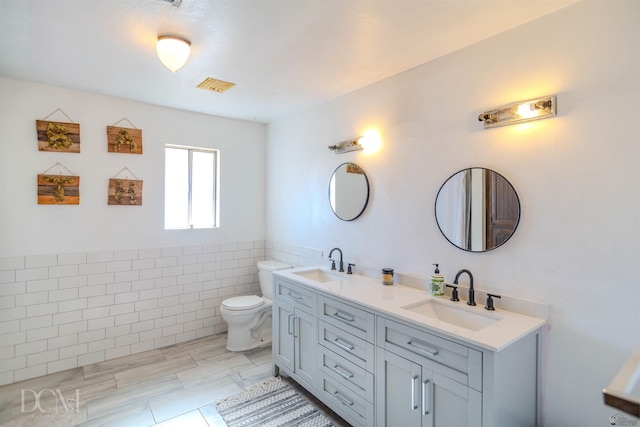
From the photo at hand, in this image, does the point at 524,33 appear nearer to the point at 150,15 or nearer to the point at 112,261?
the point at 150,15

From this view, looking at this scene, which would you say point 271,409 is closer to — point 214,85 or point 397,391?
point 397,391

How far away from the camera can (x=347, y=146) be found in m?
2.83

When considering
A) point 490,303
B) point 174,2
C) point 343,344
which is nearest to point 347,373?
point 343,344

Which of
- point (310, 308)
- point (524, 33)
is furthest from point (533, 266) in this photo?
point (310, 308)

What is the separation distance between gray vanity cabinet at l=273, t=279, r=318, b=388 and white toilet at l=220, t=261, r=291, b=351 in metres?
0.57

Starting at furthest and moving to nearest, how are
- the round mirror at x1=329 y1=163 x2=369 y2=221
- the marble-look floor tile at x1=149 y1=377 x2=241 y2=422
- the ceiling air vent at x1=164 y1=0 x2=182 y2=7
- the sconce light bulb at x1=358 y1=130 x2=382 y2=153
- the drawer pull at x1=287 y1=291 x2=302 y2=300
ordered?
1. the round mirror at x1=329 y1=163 x2=369 y2=221
2. the sconce light bulb at x1=358 y1=130 x2=382 y2=153
3. the drawer pull at x1=287 y1=291 x2=302 y2=300
4. the marble-look floor tile at x1=149 y1=377 x2=241 y2=422
5. the ceiling air vent at x1=164 y1=0 x2=182 y2=7

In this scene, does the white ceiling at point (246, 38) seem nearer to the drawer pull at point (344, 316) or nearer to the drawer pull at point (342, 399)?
the drawer pull at point (344, 316)

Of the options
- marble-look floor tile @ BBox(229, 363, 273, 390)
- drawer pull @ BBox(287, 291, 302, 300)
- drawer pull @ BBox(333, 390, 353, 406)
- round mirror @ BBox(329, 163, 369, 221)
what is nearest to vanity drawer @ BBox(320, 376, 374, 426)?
drawer pull @ BBox(333, 390, 353, 406)

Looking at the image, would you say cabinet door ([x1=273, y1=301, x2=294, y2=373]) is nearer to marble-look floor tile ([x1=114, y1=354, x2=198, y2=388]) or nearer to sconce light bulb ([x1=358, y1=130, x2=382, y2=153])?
marble-look floor tile ([x1=114, y1=354, x2=198, y2=388])

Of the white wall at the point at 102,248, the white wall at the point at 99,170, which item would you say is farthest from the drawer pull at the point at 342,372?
the white wall at the point at 99,170

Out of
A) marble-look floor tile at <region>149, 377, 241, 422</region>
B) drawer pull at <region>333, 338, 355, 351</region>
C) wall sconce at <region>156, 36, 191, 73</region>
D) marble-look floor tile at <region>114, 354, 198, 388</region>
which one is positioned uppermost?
wall sconce at <region>156, 36, 191, 73</region>

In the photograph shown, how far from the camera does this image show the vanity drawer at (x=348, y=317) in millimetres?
1916

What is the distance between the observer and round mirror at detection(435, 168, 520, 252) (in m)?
1.84

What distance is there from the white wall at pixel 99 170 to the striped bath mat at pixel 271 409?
1.76 meters
